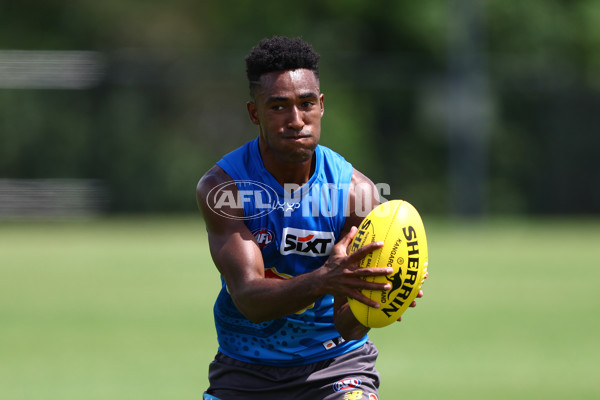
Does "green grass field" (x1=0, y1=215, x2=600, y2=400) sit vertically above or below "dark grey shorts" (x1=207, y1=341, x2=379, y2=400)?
below

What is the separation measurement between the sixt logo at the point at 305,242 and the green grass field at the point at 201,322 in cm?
369

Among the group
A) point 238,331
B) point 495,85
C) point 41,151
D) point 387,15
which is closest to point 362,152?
point 495,85

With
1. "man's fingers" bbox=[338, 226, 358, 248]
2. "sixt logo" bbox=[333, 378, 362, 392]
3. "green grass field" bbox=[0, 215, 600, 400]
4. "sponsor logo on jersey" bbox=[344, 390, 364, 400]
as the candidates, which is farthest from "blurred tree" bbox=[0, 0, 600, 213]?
"man's fingers" bbox=[338, 226, 358, 248]

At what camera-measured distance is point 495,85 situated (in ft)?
92.1

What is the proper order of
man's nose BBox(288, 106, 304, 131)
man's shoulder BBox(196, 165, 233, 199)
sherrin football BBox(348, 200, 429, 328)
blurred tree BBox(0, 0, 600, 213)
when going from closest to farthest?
1. sherrin football BBox(348, 200, 429, 328)
2. man's nose BBox(288, 106, 304, 131)
3. man's shoulder BBox(196, 165, 233, 199)
4. blurred tree BBox(0, 0, 600, 213)

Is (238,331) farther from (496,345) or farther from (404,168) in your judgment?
(404,168)

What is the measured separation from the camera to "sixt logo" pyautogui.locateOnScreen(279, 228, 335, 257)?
5.02 meters

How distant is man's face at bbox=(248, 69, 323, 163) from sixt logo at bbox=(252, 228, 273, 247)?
392 mm

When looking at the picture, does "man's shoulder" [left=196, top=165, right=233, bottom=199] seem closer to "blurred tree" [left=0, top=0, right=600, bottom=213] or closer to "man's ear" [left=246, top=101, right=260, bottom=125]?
"man's ear" [left=246, top=101, right=260, bottom=125]

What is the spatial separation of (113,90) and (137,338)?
16.6 m

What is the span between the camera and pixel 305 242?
5023 millimetres

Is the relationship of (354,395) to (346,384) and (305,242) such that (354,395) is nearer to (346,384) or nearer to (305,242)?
(346,384)

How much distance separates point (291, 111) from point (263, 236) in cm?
67

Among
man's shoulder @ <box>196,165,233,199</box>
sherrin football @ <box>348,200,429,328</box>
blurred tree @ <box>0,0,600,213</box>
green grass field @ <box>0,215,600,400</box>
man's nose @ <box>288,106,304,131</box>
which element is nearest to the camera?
sherrin football @ <box>348,200,429,328</box>
